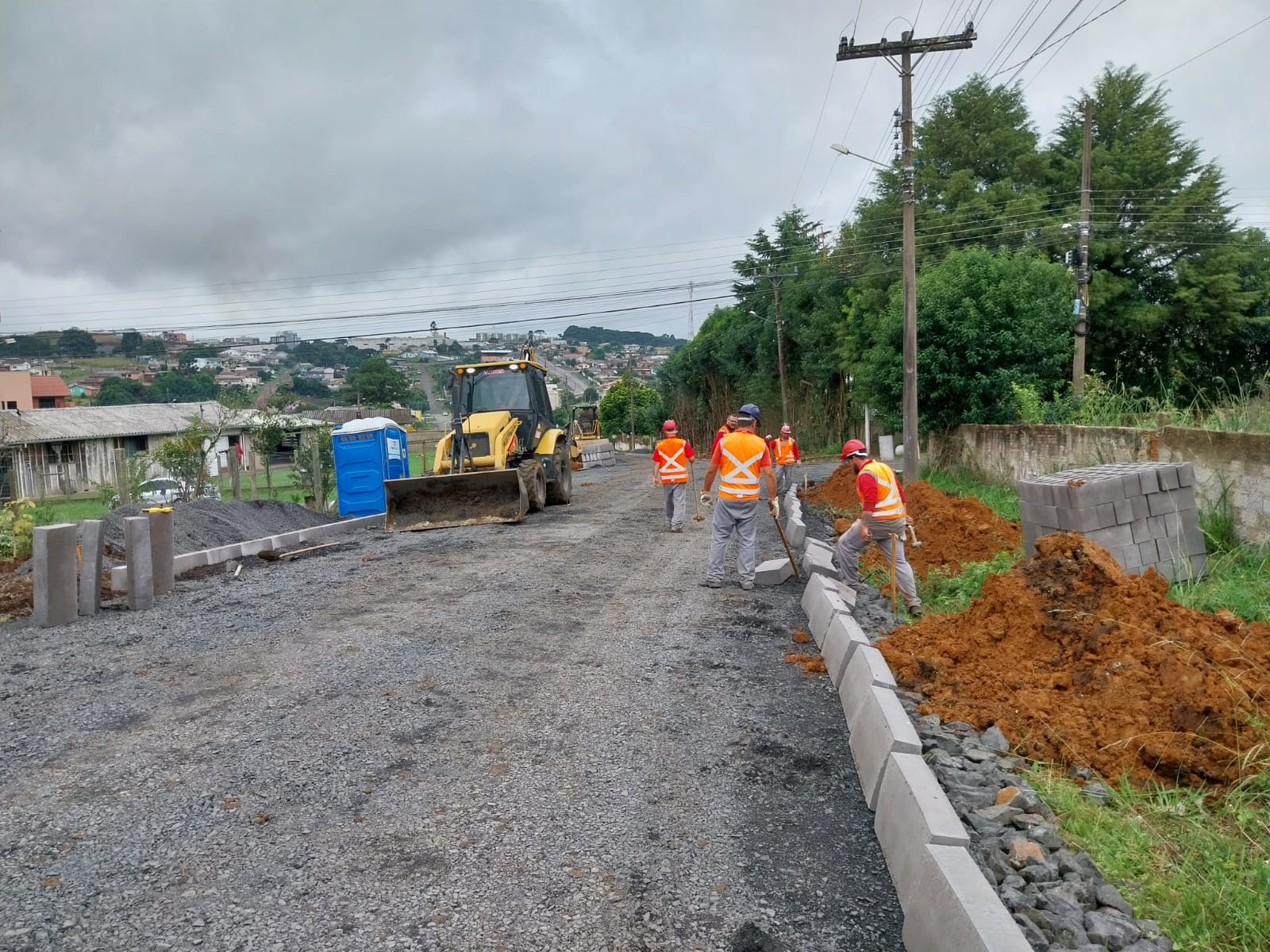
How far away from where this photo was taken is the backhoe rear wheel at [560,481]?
18.6 m

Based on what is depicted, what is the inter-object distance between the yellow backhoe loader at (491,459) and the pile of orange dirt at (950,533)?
556 cm

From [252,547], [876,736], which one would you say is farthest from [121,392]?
[876,736]

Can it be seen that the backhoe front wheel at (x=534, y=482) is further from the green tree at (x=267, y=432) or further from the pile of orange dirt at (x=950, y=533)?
the green tree at (x=267, y=432)

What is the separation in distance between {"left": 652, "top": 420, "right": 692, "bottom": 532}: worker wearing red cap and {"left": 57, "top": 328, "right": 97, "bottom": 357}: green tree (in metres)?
28.1

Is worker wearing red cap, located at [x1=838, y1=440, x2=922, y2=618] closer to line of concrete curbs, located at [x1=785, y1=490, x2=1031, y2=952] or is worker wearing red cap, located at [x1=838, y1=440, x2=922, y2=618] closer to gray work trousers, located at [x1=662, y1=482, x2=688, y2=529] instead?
line of concrete curbs, located at [x1=785, y1=490, x2=1031, y2=952]

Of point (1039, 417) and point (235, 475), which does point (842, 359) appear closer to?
point (1039, 417)

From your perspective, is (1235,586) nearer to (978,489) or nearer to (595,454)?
(978,489)

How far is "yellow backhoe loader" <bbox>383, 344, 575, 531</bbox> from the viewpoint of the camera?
15.0m

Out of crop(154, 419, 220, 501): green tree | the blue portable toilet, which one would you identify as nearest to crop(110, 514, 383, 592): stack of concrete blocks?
the blue portable toilet

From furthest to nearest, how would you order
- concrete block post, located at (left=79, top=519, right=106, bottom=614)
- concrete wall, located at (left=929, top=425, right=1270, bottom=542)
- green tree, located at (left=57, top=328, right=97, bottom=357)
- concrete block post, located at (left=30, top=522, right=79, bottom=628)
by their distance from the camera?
green tree, located at (left=57, top=328, right=97, bottom=357), concrete block post, located at (left=79, top=519, right=106, bottom=614), concrete wall, located at (left=929, top=425, right=1270, bottom=542), concrete block post, located at (left=30, top=522, right=79, bottom=628)

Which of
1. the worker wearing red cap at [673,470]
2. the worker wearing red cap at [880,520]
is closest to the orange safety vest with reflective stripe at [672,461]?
the worker wearing red cap at [673,470]

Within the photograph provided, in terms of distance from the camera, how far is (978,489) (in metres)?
17.3

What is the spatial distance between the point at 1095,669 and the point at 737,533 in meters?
4.51

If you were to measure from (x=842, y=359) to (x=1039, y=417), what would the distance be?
765 inches
